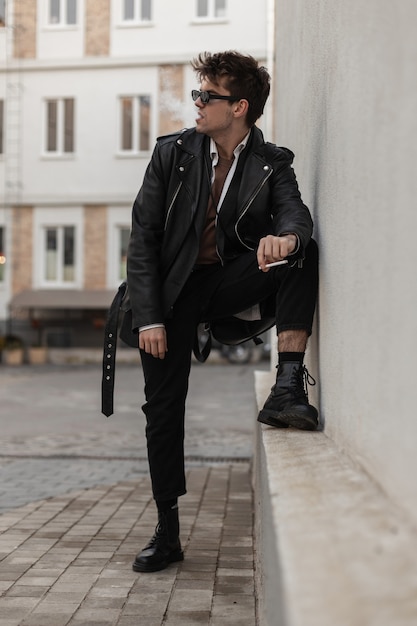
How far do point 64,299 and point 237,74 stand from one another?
2276 centimetres

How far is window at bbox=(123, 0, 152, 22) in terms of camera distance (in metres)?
26.8

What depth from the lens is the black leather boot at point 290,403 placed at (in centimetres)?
311

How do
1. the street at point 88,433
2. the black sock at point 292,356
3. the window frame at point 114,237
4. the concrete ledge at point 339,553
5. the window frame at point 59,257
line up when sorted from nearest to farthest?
the concrete ledge at point 339,553
the black sock at point 292,356
the street at point 88,433
the window frame at point 114,237
the window frame at point 59,257

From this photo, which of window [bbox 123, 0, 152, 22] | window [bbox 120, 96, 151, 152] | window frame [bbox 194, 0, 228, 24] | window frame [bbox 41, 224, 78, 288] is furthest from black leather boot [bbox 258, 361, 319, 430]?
window [bbox 123, 0, 152, 22]

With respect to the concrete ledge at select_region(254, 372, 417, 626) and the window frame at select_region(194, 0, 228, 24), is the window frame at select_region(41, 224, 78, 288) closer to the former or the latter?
the window frame at select_region(194, 0, 228, 24)

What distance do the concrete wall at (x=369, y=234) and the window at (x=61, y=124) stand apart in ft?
79.8

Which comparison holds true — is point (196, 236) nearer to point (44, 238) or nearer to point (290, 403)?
point (290, 403)

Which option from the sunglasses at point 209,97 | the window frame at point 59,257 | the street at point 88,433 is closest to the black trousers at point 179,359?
the sunglasses at point 209,97

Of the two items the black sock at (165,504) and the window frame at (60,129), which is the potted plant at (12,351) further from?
the black sock at (165,504)

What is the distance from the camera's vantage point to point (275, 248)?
3.24m

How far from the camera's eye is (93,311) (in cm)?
2677

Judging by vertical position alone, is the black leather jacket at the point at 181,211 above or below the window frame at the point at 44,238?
above

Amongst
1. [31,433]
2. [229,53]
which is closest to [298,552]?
[229,53]

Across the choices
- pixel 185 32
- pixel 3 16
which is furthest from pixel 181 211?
pixel 3 16
